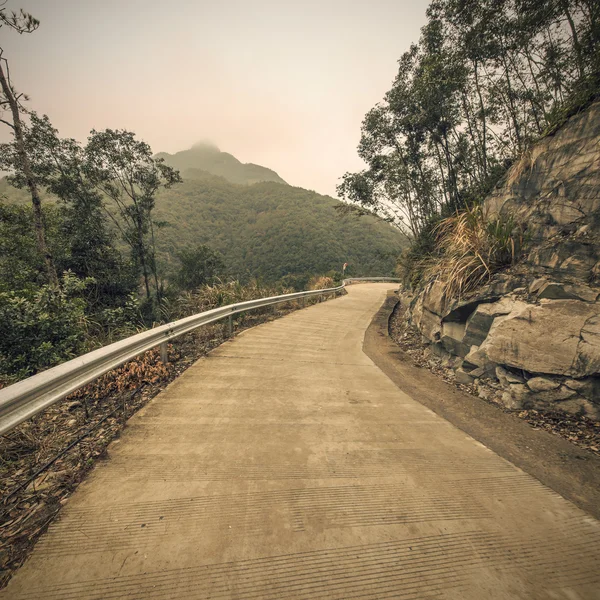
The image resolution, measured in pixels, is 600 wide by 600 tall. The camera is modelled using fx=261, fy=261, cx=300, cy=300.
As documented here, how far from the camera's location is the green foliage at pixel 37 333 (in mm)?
3725

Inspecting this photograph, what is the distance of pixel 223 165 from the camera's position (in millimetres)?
173375

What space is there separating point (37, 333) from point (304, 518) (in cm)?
489

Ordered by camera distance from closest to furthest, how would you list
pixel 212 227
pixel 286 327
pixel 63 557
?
pixel 63 557, pixel 286 327, pixel 212 227

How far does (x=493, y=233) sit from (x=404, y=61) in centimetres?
935

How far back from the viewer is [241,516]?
1591mm

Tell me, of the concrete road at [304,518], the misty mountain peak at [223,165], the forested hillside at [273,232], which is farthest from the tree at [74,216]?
the misty mountain peak at [223,165]

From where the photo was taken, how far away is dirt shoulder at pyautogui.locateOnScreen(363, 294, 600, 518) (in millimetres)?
2104

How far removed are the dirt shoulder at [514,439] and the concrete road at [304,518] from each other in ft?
0.71

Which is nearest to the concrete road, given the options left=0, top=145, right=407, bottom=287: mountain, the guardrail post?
the guardrail post

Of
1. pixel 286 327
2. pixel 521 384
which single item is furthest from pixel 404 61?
pixel 521 384

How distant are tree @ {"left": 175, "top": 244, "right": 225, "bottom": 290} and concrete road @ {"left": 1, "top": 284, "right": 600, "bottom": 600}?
84.9 feet

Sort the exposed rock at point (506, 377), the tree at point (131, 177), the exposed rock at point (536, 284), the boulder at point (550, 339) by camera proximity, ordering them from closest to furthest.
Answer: the boulder at point (550, 339), the exposed rock at point (506, 377), the exposed rock at point (536, 284), the tree at point (131, 177)

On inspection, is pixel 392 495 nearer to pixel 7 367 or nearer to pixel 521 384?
pixel 521 384

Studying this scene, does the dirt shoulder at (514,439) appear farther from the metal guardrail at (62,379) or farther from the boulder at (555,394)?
the metal guardrail at (62,379)
